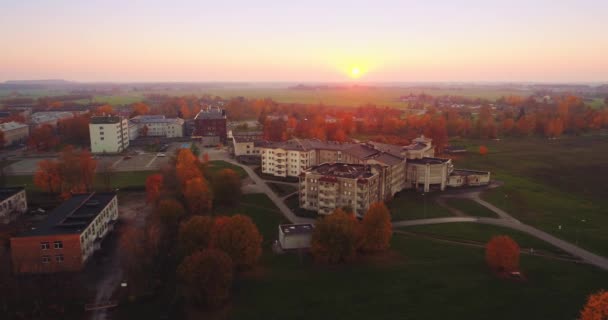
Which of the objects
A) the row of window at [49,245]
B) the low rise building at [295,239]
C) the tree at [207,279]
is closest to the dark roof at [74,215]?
the row of window at [49,245]

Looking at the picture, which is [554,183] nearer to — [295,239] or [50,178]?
[295,239]

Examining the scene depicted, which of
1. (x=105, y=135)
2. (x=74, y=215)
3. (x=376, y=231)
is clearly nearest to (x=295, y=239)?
(x=376, y=231)

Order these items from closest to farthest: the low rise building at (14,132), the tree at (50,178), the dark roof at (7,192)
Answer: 1. the dark roof at (7,192)
2. the tree at (50,178)
3. the low rise building at (14,132)

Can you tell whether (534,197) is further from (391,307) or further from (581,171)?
(391,307)

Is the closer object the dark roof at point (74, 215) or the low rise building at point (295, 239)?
the dark roof at point (74, 215)

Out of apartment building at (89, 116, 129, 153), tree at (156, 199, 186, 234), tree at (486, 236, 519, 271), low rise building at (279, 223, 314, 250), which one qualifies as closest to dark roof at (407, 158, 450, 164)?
low rise building at (279, 223, 314, 250)

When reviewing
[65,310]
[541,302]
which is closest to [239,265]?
[65,310]

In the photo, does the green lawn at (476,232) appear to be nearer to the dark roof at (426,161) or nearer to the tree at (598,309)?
the tree at (598,309)
